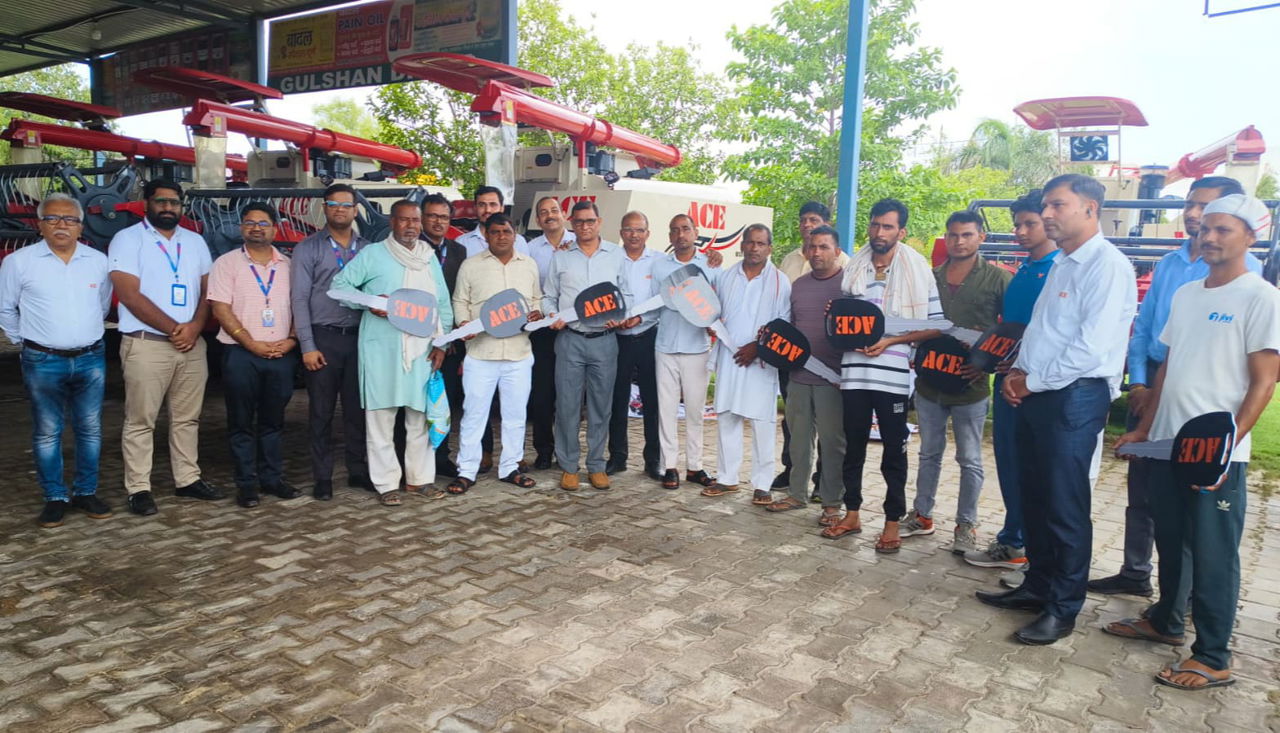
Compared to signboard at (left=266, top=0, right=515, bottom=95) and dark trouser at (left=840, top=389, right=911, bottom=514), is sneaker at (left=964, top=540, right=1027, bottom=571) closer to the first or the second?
dark trouser at (left=840, top=389, right=911, bottom=514)

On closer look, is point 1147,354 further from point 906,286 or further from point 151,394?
point 151,394

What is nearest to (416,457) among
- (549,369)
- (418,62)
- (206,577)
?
(549,369)

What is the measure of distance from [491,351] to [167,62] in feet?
48.4

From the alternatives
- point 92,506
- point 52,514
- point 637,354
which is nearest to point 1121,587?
point 637,354

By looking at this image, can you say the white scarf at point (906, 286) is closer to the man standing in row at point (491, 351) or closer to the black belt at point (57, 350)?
the man standing in row at point (491, 351)

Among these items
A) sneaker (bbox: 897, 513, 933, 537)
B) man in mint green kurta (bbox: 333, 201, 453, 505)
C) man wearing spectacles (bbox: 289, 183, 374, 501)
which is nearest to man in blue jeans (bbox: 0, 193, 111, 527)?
man wearing spectacles (bbox: 289, 183, 374, 501)

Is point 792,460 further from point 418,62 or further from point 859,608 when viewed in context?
point 418,62

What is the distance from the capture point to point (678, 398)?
17.7ft

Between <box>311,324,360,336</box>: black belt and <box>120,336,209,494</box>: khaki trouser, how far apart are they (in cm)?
66

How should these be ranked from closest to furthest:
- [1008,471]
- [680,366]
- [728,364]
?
[1008,471] < [728,364] < [680,366]

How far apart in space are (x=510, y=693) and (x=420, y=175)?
19.4m

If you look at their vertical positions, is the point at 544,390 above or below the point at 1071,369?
below

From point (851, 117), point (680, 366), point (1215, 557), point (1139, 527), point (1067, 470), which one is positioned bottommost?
point (1139, 527)

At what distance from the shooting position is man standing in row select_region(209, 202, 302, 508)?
463cm
